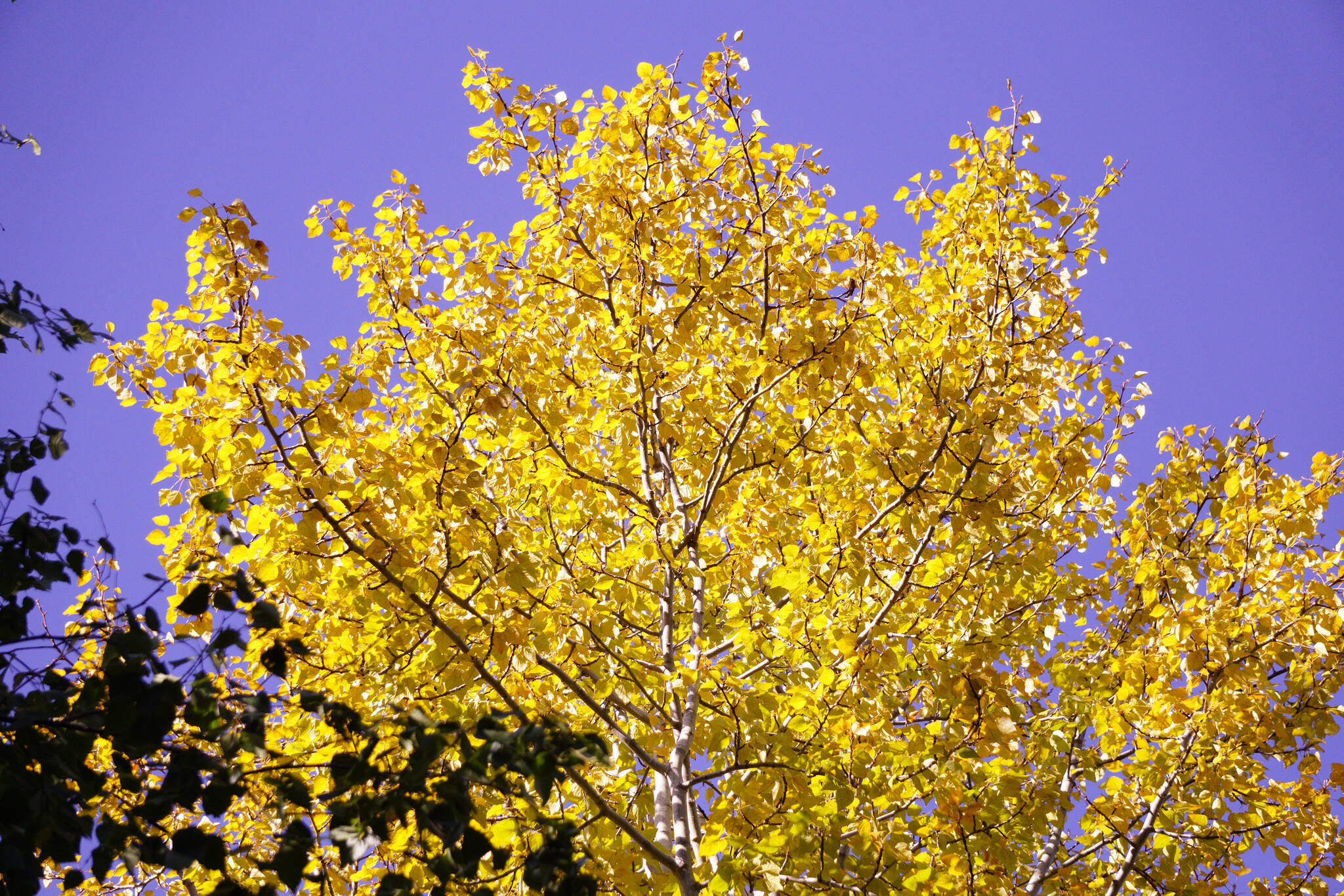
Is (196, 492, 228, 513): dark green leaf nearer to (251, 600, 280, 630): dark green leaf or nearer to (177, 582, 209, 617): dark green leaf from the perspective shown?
(177, 582, 209, 617): dark green leaf

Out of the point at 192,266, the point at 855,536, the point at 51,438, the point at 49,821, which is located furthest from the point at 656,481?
the point at 49,821

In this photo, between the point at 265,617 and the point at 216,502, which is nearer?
the point at 265,617

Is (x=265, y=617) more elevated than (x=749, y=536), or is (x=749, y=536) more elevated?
(x=749, y=536)

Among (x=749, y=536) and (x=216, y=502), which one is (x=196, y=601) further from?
(x=749, y=536)

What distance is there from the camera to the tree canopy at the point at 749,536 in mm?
3385

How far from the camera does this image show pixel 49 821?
2.06m

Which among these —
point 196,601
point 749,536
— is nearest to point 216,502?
point 196,601

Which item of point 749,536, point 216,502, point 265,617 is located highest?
point 749,536

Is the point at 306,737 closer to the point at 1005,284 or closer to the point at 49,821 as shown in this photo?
the point at 49,821

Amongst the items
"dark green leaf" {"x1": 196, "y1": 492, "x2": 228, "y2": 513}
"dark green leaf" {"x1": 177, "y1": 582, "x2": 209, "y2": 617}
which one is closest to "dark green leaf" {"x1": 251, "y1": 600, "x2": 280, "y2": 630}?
"dark green leaf" {"x1": 177, "y1": 582, "x2": 209, "y2": 617}

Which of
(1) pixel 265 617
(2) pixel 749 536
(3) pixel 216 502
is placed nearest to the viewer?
(1) pixel 265 617

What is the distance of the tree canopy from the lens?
3.38m

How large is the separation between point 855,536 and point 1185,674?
1.72m

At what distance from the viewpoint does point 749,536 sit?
452 cm
